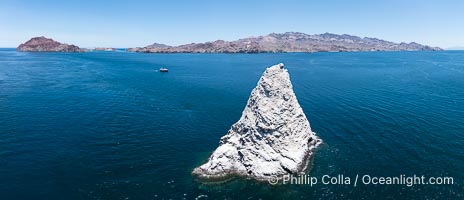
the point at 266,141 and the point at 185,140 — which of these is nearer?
the point at 266,141

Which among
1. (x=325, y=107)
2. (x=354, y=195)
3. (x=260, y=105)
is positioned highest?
(x=260, y=105)

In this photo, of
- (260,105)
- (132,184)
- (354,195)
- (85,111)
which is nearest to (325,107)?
(260,105)

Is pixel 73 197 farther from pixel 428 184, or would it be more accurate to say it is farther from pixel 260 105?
pixel 428 184

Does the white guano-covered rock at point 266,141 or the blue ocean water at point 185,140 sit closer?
the blue ocean water at point 185,140

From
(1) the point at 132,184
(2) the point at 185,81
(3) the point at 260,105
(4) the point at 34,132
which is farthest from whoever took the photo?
(2) the point at 185,81

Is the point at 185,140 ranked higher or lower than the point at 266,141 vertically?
lower

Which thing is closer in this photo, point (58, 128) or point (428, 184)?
point (428, 184)
